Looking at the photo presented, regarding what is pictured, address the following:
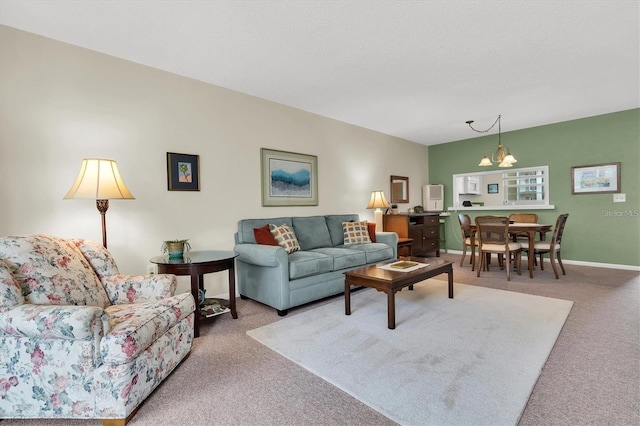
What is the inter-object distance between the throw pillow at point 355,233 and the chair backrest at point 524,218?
286 centimetres

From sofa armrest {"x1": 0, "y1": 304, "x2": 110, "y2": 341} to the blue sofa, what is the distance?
1.66 metres

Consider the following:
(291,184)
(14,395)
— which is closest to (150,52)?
(291,184)

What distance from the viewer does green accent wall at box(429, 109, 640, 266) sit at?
4711 mm

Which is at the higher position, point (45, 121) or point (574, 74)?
point (574, 74)

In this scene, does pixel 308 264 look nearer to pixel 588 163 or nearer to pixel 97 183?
pixel 97 183

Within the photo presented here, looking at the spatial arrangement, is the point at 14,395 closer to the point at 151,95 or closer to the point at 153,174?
the point at 153,174

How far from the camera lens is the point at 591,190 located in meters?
5.04

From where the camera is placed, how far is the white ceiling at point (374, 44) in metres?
2.23

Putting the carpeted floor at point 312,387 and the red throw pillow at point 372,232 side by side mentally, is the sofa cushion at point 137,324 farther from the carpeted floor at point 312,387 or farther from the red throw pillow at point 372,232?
the red throw pillow at point 372,232

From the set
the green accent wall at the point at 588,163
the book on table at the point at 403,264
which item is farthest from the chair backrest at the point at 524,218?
the book on table at the point at 403,264

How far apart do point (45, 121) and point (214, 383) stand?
2500 millimetres

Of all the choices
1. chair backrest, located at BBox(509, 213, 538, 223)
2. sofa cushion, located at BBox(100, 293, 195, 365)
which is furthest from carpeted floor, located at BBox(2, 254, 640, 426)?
chair backrest, located at BBox(509, 213, 538, 223)

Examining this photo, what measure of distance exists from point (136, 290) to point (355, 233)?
290 centimetres

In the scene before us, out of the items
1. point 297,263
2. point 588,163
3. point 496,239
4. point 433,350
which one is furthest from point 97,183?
point 588,163
